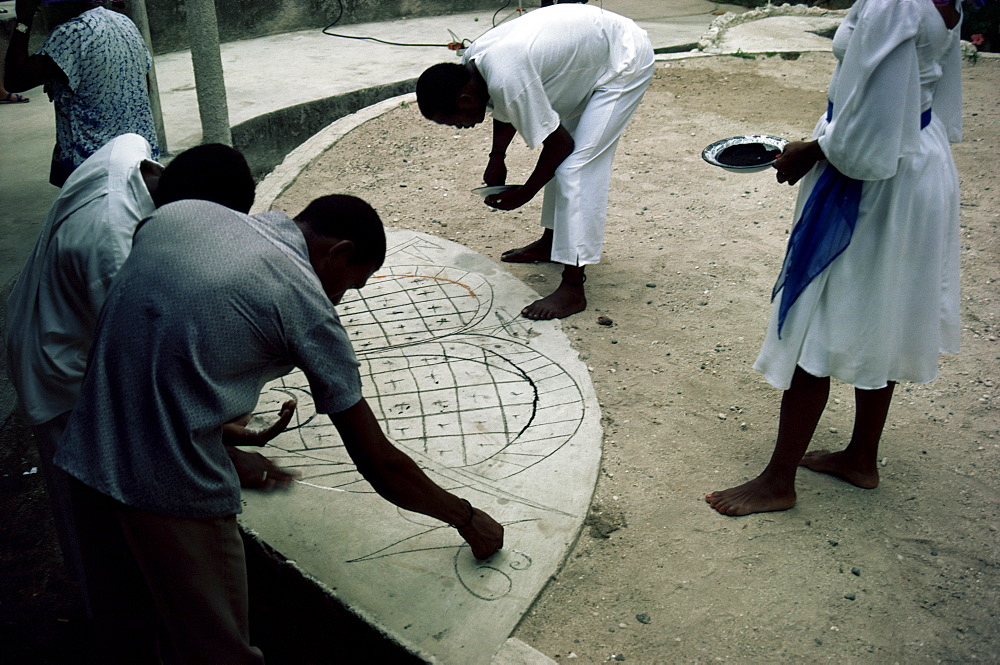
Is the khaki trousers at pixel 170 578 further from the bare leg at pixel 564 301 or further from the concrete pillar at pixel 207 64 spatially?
the concrete pillar at pixel 207 64

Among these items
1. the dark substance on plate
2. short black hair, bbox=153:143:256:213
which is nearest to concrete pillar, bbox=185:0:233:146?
short black hair, bbox=153:143:256:213

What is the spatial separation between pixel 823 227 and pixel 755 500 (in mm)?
879

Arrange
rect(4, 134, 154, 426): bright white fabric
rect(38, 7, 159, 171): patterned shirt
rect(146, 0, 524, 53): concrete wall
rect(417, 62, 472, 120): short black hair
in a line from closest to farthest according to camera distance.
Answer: rect(4, 134, 154, 426): bright white fabric < rect(38, 7, 159, 171): patterned shirt < rect(417, 62, 472, 120): short black hair < rect(146, 0, 524, 53): concrete wall

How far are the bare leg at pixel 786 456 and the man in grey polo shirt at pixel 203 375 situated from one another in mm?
1230

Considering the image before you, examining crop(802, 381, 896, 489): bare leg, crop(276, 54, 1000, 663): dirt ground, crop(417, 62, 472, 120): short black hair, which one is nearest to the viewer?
crop(276, 54, 1000, 663): dirt ground

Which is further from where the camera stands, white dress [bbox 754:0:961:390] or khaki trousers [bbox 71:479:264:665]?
white dress [bbox 754:0:961:390]

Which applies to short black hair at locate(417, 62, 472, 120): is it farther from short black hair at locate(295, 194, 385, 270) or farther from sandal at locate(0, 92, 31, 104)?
sandal at locate(0, 92, 31, 104)

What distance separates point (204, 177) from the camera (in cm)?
210

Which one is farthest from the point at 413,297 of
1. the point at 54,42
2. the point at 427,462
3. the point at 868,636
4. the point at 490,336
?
the point at 868,636

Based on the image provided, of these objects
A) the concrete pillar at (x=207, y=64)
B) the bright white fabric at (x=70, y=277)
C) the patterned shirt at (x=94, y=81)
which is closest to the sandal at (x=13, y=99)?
the concrete pillar at (x=207, y=64)

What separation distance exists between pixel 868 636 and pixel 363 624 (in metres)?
1.34

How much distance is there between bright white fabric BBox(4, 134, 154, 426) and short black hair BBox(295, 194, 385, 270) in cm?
52

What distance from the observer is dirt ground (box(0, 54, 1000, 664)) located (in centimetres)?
224

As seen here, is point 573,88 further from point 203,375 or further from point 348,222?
point 203,375
